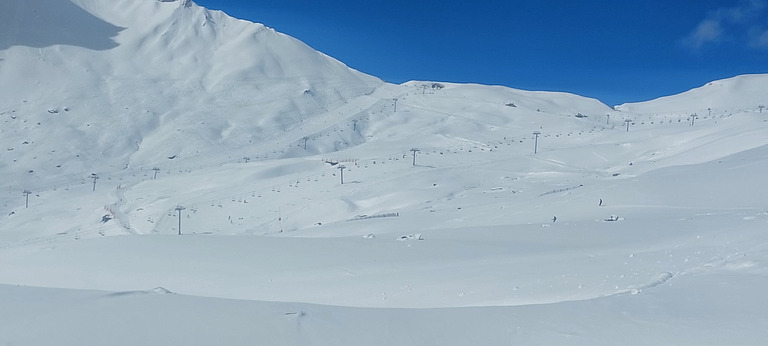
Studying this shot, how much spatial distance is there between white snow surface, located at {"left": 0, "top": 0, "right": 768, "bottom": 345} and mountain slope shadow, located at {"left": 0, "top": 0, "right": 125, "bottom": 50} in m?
0.37

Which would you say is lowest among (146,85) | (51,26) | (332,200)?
(332,200)

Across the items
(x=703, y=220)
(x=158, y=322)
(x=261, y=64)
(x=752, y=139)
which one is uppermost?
(x=261, y=64)

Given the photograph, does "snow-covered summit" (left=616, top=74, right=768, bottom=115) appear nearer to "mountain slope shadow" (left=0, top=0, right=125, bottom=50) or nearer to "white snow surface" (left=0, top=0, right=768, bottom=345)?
"white snow surface" (left=0, top=0, right=768, bottom=345)

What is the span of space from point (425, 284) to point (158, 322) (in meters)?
3.16

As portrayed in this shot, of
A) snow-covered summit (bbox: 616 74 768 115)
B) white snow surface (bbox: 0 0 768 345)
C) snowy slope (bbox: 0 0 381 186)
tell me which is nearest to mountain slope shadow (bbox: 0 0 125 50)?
snowy slope (bbox: 0 0 381 186)

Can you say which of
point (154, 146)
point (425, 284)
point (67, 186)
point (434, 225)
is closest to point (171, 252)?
point (425, 284)

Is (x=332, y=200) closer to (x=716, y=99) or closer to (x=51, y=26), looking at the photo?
(x=716, y=99)

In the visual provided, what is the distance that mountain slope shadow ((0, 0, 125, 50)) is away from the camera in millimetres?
62781

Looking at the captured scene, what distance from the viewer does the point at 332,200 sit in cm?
2602

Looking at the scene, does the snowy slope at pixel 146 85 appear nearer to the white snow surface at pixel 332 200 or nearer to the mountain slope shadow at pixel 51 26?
the mountain slope shadow at pixel 51 26

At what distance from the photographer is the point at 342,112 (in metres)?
55.2

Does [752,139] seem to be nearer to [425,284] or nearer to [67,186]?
[425,284]

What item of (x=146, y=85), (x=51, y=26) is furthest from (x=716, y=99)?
(x=51, y=26)

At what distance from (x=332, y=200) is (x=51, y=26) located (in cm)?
5749
